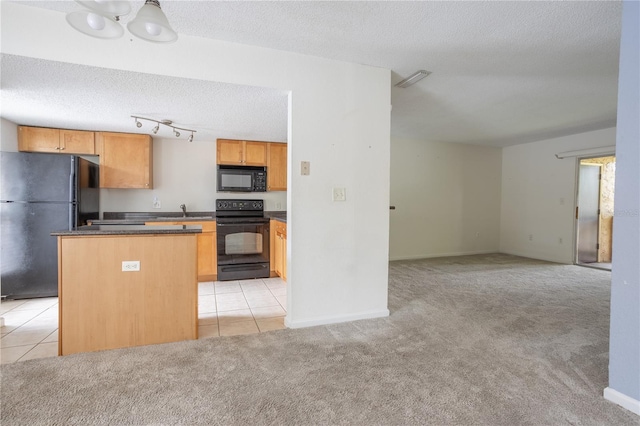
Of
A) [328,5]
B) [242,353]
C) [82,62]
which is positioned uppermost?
[328,5]

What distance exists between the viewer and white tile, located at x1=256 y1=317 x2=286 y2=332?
8.04 ft

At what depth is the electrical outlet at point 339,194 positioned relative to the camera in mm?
2516

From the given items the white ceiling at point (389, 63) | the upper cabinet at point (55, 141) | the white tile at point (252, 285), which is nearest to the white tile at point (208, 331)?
the white tile at point (252, 285)

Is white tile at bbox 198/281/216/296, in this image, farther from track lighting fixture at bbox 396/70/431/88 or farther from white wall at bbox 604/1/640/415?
white wall at bbox 604/1/640/415

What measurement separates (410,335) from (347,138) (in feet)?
5.42

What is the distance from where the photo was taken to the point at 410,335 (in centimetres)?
231

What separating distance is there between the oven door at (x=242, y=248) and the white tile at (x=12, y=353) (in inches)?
78.6

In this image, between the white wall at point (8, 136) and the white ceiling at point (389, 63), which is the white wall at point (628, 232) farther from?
the white wall at point (8, 136)

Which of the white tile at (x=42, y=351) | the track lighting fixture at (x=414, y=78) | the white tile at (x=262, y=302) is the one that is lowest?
the white tile at (x=42, y=351)

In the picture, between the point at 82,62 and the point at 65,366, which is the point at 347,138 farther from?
the point at 65,366

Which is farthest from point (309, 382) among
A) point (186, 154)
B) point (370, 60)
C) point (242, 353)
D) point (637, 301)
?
point (186, 154)

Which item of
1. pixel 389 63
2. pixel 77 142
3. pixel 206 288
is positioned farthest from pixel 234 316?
pixel 77 142

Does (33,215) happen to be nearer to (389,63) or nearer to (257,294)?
(257,294)

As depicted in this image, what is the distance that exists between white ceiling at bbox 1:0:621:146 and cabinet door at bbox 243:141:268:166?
684 millimetres
